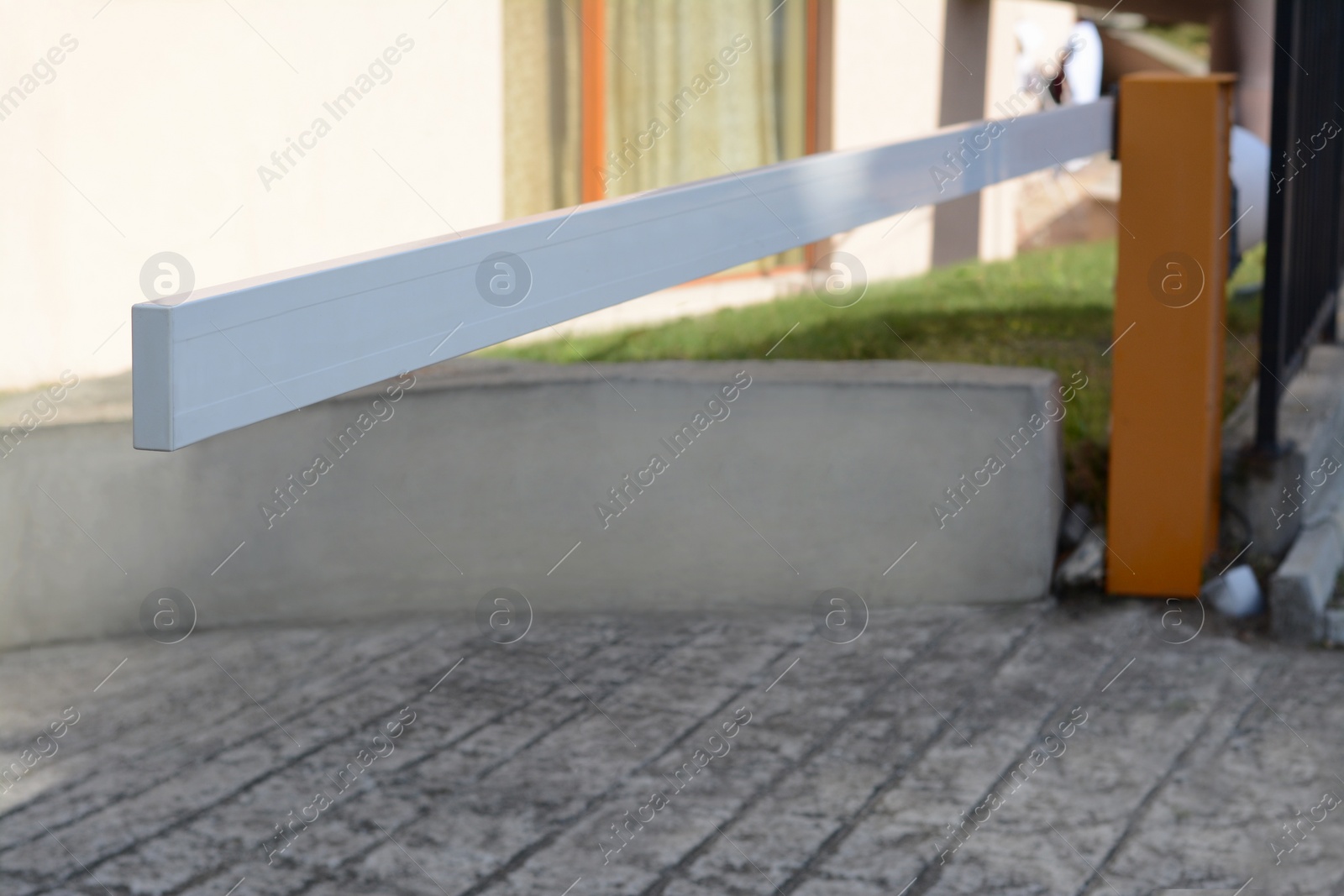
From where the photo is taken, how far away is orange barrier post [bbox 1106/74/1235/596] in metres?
4.82

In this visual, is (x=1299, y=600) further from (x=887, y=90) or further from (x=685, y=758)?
(x=887, y=90)

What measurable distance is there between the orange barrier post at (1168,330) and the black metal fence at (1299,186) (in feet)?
0.73

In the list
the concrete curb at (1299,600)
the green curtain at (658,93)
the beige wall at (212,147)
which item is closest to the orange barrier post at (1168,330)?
Answer: the concrete curb at (1299,600)

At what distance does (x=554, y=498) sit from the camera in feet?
17.5

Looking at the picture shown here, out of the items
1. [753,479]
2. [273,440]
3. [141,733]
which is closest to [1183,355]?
[753,479]

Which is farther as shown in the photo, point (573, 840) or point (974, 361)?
point (974, 361)

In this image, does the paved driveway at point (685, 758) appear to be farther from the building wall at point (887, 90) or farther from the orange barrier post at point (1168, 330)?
the building wall at point (887, 90)

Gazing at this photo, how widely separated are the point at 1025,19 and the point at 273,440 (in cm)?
1248

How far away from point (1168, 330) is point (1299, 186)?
42.1 inches

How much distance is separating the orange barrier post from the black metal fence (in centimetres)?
22

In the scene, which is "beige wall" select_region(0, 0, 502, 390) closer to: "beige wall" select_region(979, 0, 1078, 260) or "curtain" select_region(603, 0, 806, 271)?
"curtain" select_region(603, 0, 806, 271)

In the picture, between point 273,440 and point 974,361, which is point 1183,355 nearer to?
point 974,361

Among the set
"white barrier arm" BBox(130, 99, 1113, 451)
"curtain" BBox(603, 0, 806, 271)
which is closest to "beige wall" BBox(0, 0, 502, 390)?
"curtain" BBox(603, 0, 806, 271)

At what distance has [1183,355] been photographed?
4918mm
